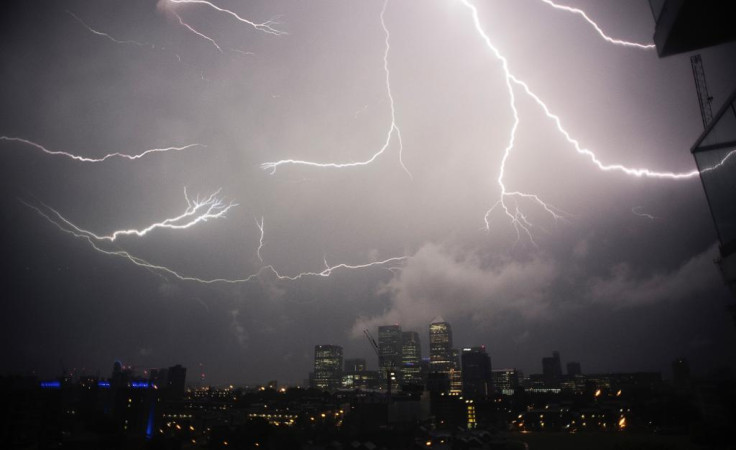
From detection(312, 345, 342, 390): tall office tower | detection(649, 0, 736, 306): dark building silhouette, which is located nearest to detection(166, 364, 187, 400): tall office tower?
detection(312, 345, 342, 390): tall office tower

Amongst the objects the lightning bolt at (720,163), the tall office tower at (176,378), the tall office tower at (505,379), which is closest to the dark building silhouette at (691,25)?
the lightning bolt at (720,163)

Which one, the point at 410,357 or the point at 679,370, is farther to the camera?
the point at 410,357

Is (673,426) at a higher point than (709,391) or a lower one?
lower

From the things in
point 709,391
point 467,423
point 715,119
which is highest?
point 715,119

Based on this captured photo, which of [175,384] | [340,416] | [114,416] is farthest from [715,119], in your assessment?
[175,384]

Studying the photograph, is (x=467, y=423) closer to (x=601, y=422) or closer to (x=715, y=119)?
(x=601, y=422)

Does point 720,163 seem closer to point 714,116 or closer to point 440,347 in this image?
point 714,116

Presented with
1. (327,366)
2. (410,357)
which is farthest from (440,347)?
(327,366)
